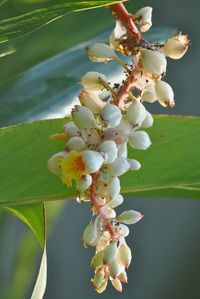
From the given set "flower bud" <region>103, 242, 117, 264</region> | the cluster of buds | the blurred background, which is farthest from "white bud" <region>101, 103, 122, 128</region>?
the blurred background

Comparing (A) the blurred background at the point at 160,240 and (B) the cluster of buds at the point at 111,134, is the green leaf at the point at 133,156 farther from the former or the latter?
(A) the blurred background at the point at 160,240

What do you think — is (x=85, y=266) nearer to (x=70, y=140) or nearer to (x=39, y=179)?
(x=39, y=179)

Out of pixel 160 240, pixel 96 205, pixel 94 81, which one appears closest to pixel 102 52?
pixel 94 81

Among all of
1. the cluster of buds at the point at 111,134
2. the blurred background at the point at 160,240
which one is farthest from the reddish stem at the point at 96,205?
the blurred background at the point at 160,240

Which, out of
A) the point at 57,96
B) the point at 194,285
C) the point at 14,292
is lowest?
the point at 14,292

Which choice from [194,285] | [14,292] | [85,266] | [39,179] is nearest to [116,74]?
[39,179]

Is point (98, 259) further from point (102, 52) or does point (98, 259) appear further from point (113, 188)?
point (102, 52)
